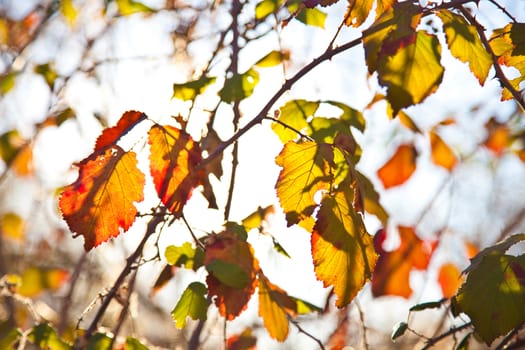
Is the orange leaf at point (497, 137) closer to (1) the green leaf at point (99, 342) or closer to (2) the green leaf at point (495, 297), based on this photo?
(2) the green leaf at point (495, 297)

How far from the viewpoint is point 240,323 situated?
2.20 m

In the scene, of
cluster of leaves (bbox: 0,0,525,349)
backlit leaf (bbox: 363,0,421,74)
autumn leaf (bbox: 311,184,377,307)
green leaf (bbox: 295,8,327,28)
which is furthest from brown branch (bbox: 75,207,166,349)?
green leaf (bbox: 295,8,327,28)

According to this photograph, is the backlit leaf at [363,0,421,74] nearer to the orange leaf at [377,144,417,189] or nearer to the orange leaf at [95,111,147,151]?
the orange leaf at [95,111,147,151]

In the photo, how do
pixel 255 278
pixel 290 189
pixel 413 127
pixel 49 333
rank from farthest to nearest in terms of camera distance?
pixel 413 127 → pixel 49 333 → pixel 255 278 → pixel 290 189

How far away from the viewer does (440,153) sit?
2137 mm

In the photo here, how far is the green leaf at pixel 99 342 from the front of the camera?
1.12 metres

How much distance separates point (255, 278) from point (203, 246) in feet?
0.32

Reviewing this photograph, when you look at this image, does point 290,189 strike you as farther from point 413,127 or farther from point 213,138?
point 413,127

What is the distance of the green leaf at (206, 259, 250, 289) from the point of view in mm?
960

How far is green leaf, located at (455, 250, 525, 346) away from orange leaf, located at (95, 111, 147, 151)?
1.64ft

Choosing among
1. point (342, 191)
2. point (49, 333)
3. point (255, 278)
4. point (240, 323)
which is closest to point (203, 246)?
point (255, 278)

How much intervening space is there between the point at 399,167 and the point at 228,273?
3.41 feet

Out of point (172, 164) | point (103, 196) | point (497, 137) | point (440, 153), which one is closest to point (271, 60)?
point (172, 164)

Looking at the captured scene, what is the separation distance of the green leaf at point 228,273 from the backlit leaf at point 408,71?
0.31 meters
